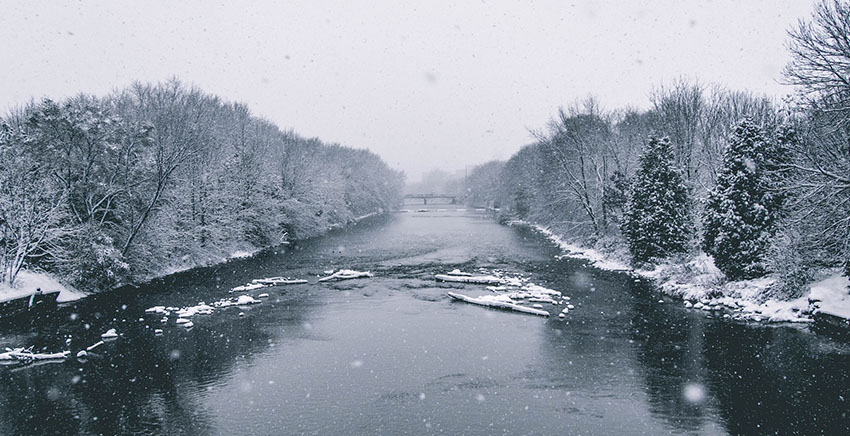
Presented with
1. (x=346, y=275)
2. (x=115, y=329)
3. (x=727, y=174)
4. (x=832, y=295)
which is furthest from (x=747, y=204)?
(x=115, y=329)

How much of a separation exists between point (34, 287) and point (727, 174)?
3447 centimetres

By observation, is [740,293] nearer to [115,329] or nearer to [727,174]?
[727,174]

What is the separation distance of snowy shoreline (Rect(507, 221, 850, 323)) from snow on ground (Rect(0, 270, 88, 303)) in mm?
30611

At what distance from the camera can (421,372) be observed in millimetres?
15594

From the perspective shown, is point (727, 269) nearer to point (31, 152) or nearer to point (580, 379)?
point (580, 379)

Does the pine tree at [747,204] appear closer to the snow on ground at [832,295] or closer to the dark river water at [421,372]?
the snow on ground at [832,295]

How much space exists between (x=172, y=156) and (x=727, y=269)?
107ft

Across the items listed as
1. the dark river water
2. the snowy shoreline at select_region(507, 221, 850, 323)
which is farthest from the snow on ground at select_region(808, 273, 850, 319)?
the dark river water

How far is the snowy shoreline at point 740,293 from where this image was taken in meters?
19.7

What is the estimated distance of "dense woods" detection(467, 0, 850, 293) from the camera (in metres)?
18.2

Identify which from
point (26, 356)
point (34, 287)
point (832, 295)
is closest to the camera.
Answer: point (26, 356)

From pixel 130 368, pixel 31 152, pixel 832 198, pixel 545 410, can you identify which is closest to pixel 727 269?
pixel 832 198

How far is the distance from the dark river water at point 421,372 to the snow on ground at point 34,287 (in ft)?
4.37

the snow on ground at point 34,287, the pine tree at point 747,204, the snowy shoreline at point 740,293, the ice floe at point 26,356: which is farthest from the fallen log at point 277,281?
the pine tree at point 747,204
